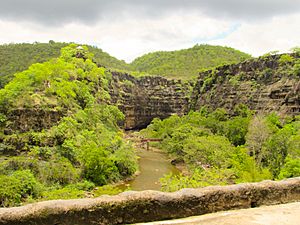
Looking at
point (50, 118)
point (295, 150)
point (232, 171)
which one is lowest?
point (232, 171)

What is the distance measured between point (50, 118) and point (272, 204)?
26.0 metres

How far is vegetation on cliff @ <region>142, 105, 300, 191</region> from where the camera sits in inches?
861

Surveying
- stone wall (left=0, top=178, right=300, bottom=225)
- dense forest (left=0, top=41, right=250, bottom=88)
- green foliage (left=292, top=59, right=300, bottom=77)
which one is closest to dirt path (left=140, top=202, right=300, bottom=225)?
stone wall (left=0, top=178, right=300, bottom=225)

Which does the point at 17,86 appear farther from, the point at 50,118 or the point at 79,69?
the point at 79,69

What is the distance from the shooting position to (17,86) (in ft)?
98.2

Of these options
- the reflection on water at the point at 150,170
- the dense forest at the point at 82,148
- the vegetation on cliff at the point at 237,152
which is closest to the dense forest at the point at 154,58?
the dense forest at the point at 82,148

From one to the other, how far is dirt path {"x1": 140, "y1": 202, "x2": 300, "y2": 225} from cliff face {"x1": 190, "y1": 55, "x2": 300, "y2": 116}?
118 ft

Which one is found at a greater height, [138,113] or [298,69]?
[298,69]

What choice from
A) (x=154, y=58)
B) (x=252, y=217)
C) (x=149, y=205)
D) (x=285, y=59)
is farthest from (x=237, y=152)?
(x=154, y=58)

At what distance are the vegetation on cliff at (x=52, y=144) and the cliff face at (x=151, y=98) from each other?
38.9m

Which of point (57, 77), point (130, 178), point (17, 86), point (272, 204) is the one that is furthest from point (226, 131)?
point (272, 204)

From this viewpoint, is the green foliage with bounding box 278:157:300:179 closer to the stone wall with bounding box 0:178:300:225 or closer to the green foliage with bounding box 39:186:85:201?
the green foliage with bounding box 39:186:85:201

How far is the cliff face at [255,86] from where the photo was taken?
137 ft

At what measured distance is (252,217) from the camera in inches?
201
